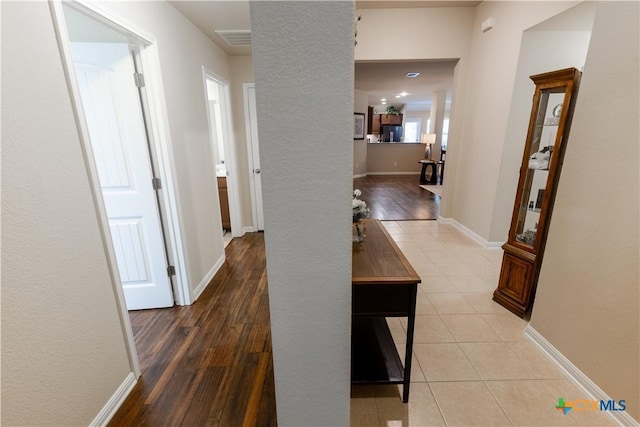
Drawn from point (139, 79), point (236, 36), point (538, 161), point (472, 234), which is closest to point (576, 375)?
point (538, 161)

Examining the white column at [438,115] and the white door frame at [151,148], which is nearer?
Result: the white door frame at [151,148]

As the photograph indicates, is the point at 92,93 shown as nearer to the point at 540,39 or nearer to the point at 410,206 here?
the point at 540,39

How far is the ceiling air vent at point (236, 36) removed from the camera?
2.68m

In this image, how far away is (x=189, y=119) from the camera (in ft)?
8.20

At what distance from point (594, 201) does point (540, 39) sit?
239cm

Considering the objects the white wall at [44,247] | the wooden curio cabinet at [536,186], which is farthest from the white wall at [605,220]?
the white wall at [44,247]

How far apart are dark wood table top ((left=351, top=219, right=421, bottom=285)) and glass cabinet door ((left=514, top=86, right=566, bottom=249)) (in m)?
1.35

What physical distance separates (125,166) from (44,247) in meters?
1.12

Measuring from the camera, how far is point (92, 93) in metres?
1.93

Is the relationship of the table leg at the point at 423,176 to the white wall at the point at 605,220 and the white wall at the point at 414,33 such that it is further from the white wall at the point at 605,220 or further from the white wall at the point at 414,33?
the white wall at the point at 605,220

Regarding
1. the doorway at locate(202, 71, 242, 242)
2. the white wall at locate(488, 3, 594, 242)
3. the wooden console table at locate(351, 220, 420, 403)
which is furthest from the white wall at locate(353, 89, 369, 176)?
the wooden console table at locate(351, 220, 420, 403)

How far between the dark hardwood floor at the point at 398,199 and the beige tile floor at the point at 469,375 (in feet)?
8.10

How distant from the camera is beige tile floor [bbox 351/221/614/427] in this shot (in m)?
1.44

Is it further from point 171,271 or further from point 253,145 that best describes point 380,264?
point 253,145
